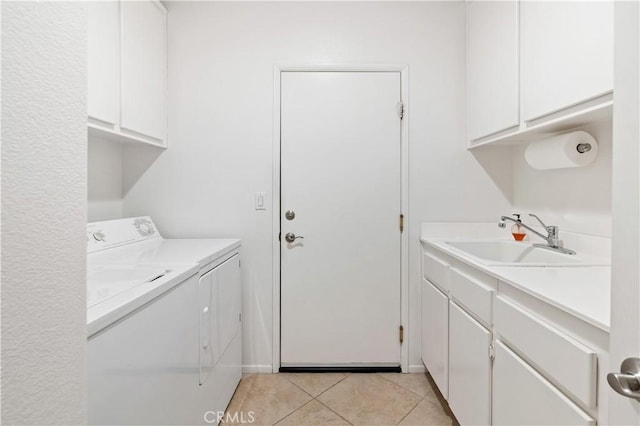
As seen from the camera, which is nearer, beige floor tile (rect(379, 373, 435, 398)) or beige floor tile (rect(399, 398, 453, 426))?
beige floor tile (rect(399, 398, 453, 426))

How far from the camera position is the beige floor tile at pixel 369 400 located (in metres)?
Answer: 1.73

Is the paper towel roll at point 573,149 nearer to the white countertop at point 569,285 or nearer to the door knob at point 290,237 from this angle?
the white countertop at point 569,285

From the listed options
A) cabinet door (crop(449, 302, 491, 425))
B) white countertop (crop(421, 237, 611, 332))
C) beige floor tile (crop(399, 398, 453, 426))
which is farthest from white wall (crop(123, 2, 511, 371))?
white countertop (crop(421, 237, 611, 332))

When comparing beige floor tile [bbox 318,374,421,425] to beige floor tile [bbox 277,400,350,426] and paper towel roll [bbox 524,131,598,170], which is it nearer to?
beige floor tile [bbox 277,400,350,426]

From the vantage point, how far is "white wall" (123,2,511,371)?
7.06 ft

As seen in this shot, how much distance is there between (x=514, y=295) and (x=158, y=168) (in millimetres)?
2179

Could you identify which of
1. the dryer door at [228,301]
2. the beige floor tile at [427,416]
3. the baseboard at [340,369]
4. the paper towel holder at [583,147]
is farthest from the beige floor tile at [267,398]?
the paper towel holder at [583,147]

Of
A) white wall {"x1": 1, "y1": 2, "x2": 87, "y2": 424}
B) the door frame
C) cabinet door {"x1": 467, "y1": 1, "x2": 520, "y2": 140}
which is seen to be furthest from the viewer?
the door frame

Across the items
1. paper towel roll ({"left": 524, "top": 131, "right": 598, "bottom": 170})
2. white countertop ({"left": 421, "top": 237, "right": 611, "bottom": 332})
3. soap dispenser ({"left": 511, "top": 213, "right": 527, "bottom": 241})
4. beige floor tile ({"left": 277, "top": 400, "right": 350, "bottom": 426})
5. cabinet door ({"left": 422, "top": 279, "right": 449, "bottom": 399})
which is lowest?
beige floor tile ({"left": 277, "top": 400, "right": 350, "bottom": 426})

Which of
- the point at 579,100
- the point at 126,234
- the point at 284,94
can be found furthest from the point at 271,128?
the point at 579,100

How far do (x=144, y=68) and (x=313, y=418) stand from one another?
222cm

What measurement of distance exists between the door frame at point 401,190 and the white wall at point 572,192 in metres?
0.75

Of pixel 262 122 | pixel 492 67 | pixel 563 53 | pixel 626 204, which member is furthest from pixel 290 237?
pixel 626 204

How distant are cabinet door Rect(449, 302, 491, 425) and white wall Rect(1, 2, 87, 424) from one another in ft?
4.34
